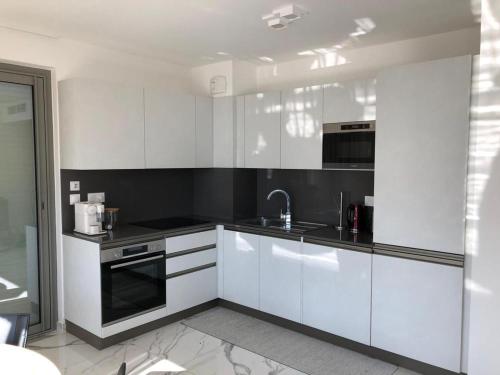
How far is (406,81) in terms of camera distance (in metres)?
2.84

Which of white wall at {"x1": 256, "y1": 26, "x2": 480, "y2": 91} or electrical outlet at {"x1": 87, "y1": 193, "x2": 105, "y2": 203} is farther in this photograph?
electrical outlet at {"x1": 87, "y1": 193, "x2": 105, "y2": 203}

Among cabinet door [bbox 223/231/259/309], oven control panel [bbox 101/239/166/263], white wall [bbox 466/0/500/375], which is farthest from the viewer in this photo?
cabinet door [bbox 223/231/259/309]

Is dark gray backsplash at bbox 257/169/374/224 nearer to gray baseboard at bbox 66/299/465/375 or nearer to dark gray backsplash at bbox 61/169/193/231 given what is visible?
dark gray backsplash at bbox 61/169/193/231

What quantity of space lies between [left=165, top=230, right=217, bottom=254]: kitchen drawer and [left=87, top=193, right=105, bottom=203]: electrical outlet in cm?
75

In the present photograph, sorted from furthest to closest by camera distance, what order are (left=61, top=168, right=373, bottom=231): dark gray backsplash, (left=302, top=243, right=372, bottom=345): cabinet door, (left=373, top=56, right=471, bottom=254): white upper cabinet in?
(left=61, top=168, right=373, bottom=231): dark gray backsplash, (left=302, top=243, right=372, bottom=345): cabinet door, (left=373, top=56, right=471, bottom=254): white upper cabinet

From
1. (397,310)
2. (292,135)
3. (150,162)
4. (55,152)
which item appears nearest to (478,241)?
(397,310)

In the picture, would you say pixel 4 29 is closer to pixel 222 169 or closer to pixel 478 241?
pixel 222 169

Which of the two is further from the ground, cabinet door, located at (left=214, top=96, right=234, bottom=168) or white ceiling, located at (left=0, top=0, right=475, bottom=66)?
white ceiling, located at (left=0, top=0, right=475, bottom=66)

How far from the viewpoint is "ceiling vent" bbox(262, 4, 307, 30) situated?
2713 mm

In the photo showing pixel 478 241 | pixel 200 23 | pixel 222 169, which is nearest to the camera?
pixel 478 241

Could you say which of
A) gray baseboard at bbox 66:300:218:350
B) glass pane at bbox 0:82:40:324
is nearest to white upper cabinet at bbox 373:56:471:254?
gray baseboard at bbox 66:300:218:350

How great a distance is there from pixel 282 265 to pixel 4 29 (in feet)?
9.71

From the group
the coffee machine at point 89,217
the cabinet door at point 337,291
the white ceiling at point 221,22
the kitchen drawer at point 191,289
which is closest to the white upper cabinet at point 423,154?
the cabinet door at point 337,291

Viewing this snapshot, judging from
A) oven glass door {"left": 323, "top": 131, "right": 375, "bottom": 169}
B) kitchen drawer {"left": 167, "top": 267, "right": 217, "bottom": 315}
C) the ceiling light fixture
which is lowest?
kitchen drawer {"left": 167, "top": 267, "right": 217, "bottom": 315}
